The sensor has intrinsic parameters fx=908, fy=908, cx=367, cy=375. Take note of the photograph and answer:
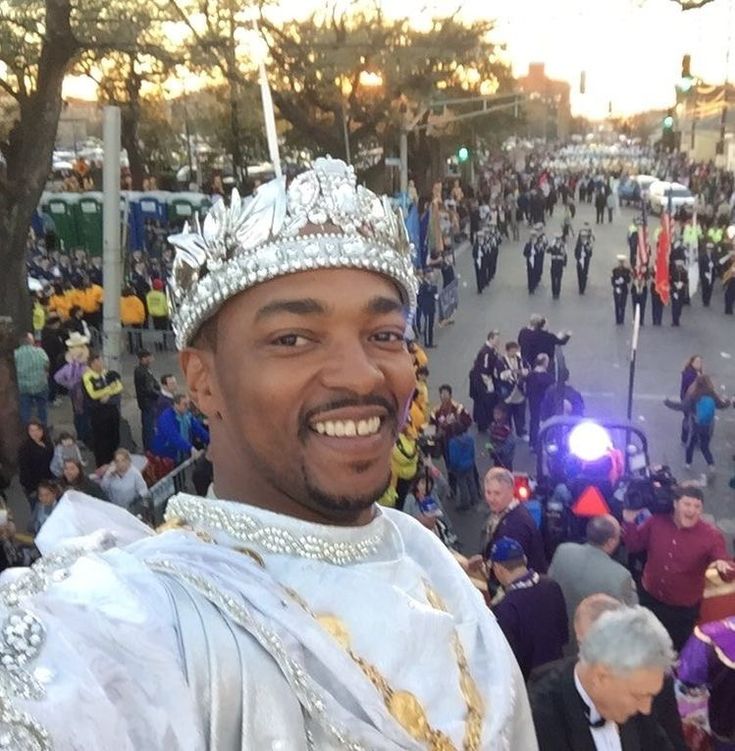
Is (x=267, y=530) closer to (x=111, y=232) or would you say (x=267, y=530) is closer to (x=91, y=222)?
(x=111, y=232)

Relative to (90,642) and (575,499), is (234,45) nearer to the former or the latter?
(575,499)

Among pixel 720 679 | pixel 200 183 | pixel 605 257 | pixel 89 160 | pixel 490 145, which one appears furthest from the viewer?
pixel 490 145

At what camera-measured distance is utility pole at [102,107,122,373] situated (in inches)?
343

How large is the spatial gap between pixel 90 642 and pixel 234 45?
51.0 ft

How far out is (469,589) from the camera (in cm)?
178

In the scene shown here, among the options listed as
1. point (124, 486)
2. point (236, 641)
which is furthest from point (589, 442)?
point (236, 641)

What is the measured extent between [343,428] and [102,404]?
331 inches

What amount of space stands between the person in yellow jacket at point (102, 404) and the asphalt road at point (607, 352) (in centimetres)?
372

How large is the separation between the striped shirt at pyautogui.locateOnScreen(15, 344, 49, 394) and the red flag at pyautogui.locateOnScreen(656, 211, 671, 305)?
36.2ft

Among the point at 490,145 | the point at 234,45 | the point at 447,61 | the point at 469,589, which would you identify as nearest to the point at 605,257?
the point at 447,61

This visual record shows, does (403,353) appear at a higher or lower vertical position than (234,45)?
lower

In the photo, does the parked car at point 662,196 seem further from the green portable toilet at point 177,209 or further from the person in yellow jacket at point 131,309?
the person in yellow jacket at point 131,309

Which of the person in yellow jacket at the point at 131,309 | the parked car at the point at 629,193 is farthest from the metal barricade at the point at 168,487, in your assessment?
the parked car at the point at 629,193

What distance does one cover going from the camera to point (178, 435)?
8.42 meters
